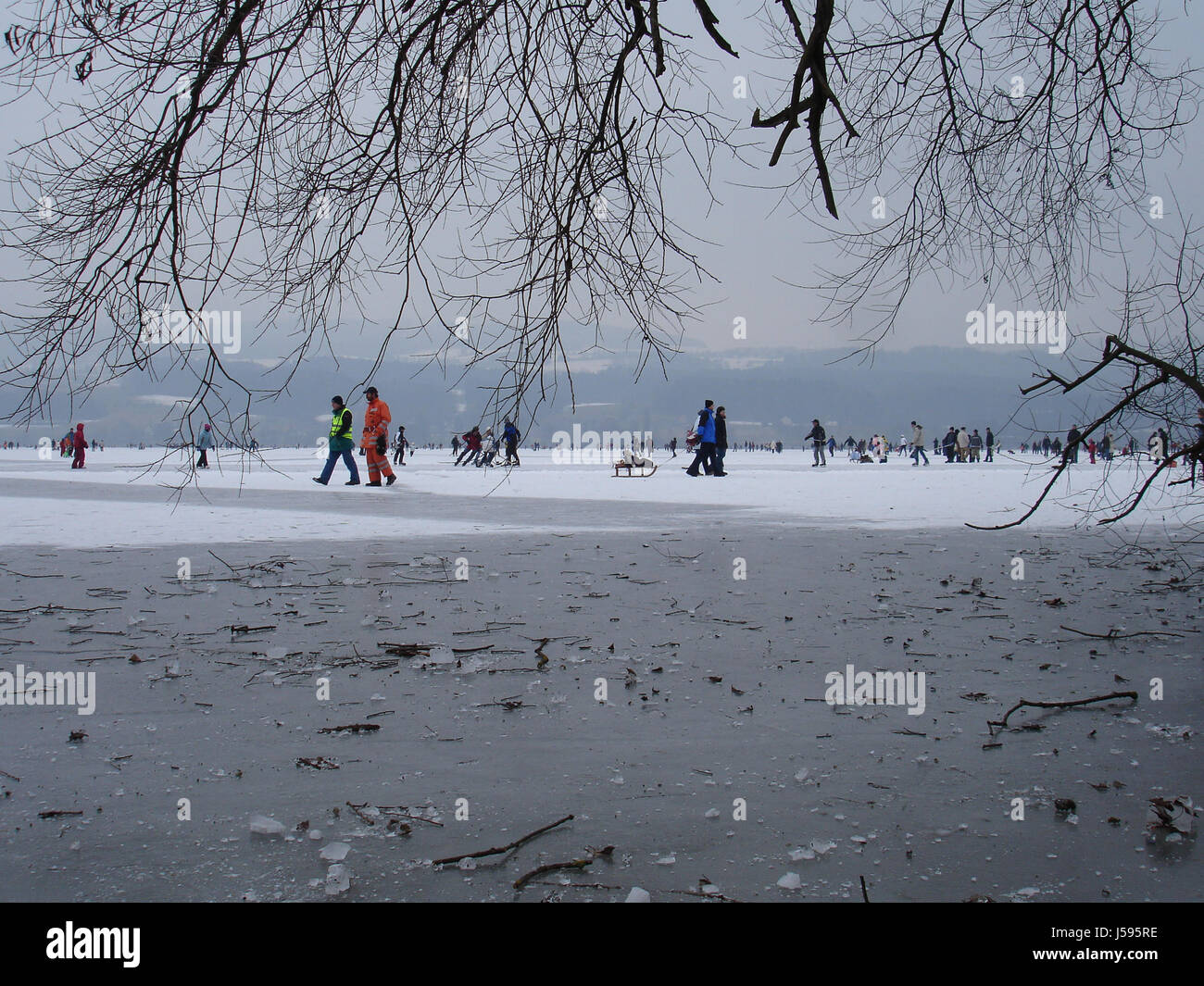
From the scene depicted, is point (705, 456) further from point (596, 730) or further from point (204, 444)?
point (596, 730)

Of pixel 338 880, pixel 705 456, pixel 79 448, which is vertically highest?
pixel 79 448

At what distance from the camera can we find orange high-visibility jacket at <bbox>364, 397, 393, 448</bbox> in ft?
61.9

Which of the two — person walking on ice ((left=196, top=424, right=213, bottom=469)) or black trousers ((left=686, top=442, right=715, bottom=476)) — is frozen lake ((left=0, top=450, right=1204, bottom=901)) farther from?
black trousers ((left=686, top=442, right=715, bottom=476))

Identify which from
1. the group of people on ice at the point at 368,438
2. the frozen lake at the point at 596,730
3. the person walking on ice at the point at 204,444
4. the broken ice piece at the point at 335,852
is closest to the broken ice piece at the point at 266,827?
the frozen lake at the point at 596,730

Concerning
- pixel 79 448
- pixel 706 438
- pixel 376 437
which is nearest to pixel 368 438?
pixel 376 437

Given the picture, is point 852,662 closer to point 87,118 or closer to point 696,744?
point 696,744

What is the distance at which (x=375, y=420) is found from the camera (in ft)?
62.7

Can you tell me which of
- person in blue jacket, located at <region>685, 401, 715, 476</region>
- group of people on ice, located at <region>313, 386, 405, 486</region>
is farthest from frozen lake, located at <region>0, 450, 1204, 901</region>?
person in blue jacket, located at <region>685, 401, 715, 476</region>

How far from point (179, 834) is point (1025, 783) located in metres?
2.70

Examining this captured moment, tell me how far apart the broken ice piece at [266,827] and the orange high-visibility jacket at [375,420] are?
16.2 meters

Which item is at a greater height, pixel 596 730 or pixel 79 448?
pixel 79 448

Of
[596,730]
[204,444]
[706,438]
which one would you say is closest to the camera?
[596,730]

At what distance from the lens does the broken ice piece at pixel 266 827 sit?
2.71 metres

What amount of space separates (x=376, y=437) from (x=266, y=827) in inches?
689
